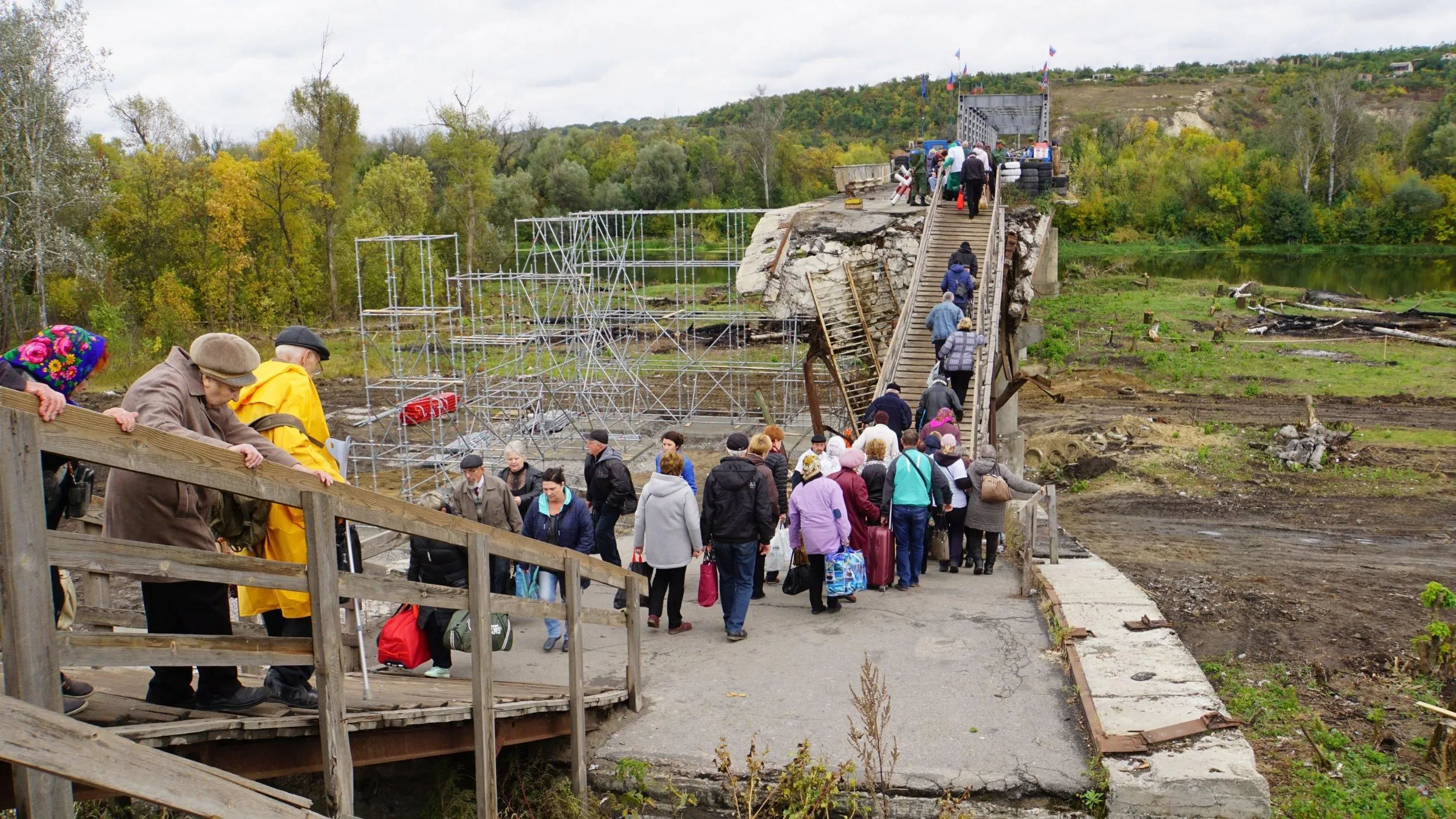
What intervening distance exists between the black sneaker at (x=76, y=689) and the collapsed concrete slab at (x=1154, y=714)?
463 cm

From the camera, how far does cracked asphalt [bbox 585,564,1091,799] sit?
591cm

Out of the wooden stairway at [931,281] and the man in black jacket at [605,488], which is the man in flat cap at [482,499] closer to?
the man in black jacket at [605,488]

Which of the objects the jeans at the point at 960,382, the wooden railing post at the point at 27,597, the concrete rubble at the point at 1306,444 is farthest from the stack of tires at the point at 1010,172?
the wooden railing post at the point at 27,597

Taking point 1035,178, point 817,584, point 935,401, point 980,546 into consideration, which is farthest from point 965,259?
point 1035,178

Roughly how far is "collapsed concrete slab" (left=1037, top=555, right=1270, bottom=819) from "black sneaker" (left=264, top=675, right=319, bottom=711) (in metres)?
3.88

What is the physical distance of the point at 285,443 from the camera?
482cm

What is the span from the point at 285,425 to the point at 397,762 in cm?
255

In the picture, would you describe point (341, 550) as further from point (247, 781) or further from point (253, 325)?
point (253, 325)

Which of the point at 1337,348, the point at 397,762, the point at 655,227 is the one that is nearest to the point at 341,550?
the point at 397,762

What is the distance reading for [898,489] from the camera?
9234mm

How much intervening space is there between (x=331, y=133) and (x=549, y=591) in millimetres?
41109

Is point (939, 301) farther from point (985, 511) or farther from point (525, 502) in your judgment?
point (525, 502)

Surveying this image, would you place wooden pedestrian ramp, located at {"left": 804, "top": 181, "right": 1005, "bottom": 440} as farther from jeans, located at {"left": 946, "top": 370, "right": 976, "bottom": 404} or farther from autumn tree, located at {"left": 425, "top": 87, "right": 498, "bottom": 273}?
autumn tree, located at {"left": 425, "top": 87, "right": 498, "bottom": 273}

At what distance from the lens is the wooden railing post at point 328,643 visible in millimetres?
3951
